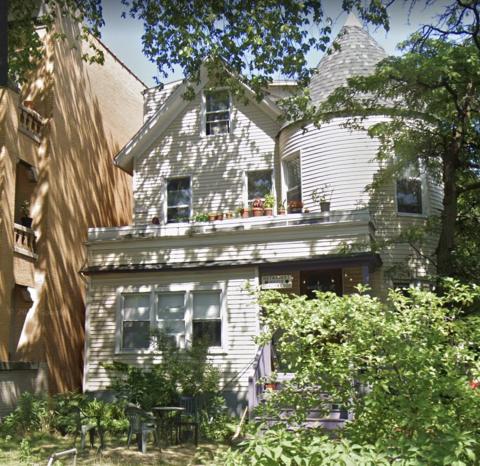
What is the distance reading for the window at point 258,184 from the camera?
2023 centimetres

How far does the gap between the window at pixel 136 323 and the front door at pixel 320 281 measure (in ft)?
15.6

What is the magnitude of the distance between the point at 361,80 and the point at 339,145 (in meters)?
4.17

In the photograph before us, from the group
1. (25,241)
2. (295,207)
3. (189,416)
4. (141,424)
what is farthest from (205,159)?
(141,424)

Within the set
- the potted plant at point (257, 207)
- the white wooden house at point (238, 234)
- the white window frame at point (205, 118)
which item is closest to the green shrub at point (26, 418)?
the white wooden house at point (238, 234)

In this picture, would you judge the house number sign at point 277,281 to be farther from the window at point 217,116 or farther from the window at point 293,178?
the window at point 217,116

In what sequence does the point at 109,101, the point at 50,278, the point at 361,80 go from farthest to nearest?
1. the point at 109,101
2. the point at 50,278
3. the point at 361,80

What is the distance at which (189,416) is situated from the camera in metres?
13.4

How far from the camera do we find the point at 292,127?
1942 cm

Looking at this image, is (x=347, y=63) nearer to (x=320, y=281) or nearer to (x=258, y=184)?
(x=258, y=184)

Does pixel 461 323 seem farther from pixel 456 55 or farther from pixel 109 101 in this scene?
pixel 109 101

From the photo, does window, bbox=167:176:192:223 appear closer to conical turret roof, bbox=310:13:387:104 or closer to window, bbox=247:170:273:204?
window, bbox=247:170:273:204

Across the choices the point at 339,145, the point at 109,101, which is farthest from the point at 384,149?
the point at 109,101

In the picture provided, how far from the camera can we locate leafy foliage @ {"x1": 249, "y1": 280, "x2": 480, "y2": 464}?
15.8ft

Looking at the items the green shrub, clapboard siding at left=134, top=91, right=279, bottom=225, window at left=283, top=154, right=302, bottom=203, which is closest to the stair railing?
the green shrub
